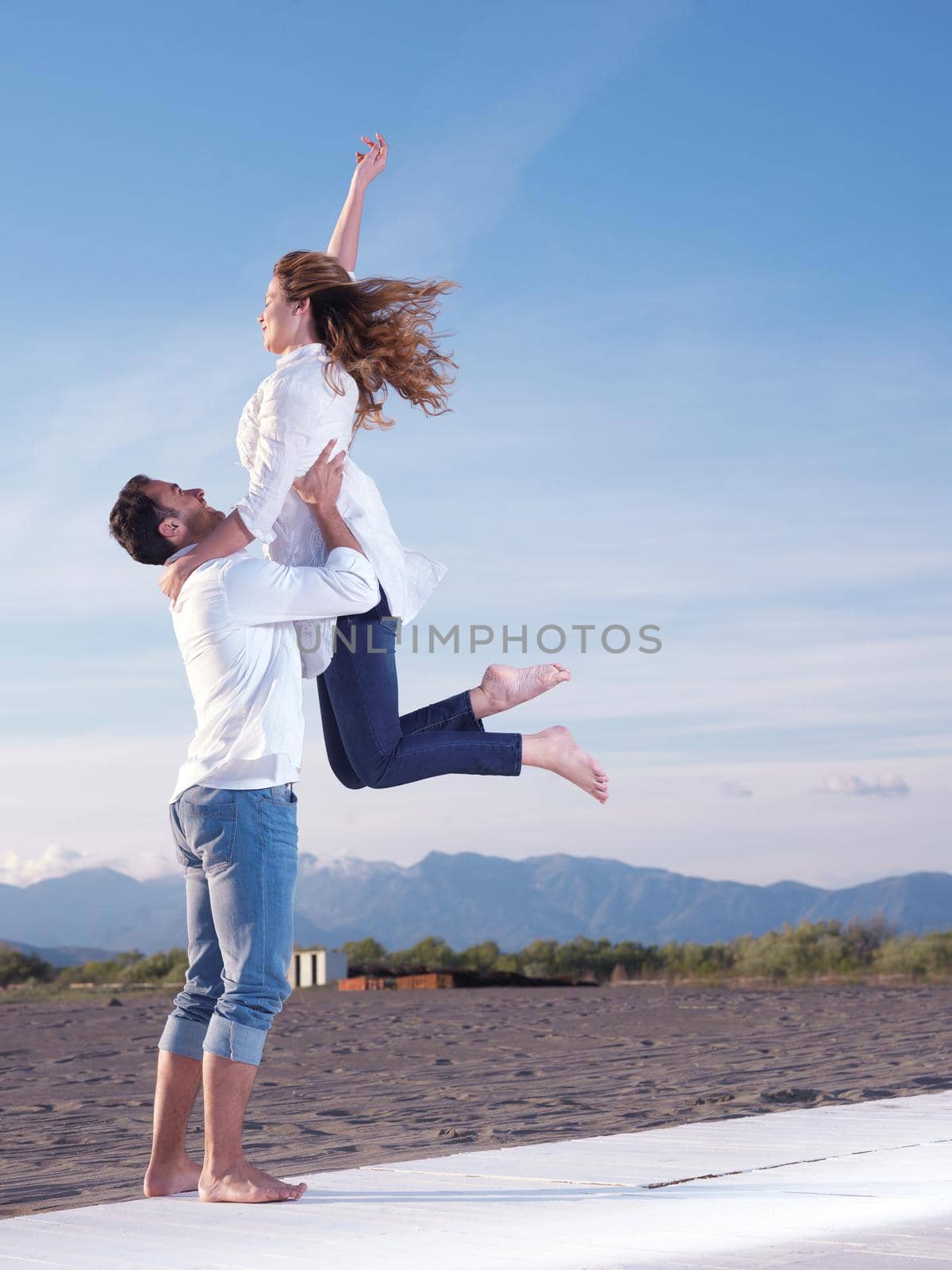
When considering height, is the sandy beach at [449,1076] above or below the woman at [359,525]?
below

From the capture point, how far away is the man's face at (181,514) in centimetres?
365

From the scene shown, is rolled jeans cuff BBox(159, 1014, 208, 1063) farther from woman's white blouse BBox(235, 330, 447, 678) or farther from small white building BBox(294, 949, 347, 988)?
small white building BBox(294, 949, 347, 988)

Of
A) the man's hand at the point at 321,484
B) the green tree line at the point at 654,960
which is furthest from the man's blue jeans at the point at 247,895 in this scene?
the green tree line at the point at 654,960

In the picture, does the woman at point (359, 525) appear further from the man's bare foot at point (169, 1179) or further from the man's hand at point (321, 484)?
the man's bare foot at point (169, 1179)

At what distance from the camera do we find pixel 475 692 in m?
4.16

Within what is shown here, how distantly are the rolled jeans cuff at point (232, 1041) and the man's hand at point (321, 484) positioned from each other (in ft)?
4.32

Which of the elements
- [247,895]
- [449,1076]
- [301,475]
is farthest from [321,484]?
[449,1076]

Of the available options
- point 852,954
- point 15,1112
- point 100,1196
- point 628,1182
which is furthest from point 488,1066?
point 852,954

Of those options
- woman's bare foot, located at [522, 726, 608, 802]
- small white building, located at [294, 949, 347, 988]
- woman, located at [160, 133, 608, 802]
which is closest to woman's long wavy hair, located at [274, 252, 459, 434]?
woman, located at [160, 133, 608, 802]

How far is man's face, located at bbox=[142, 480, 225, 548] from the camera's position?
3650 mm

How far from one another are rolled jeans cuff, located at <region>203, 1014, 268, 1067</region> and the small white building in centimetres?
1706

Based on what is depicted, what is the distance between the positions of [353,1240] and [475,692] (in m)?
1.68

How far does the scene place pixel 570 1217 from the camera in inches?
117

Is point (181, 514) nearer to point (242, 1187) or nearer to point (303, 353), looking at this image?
point (303, 353)
